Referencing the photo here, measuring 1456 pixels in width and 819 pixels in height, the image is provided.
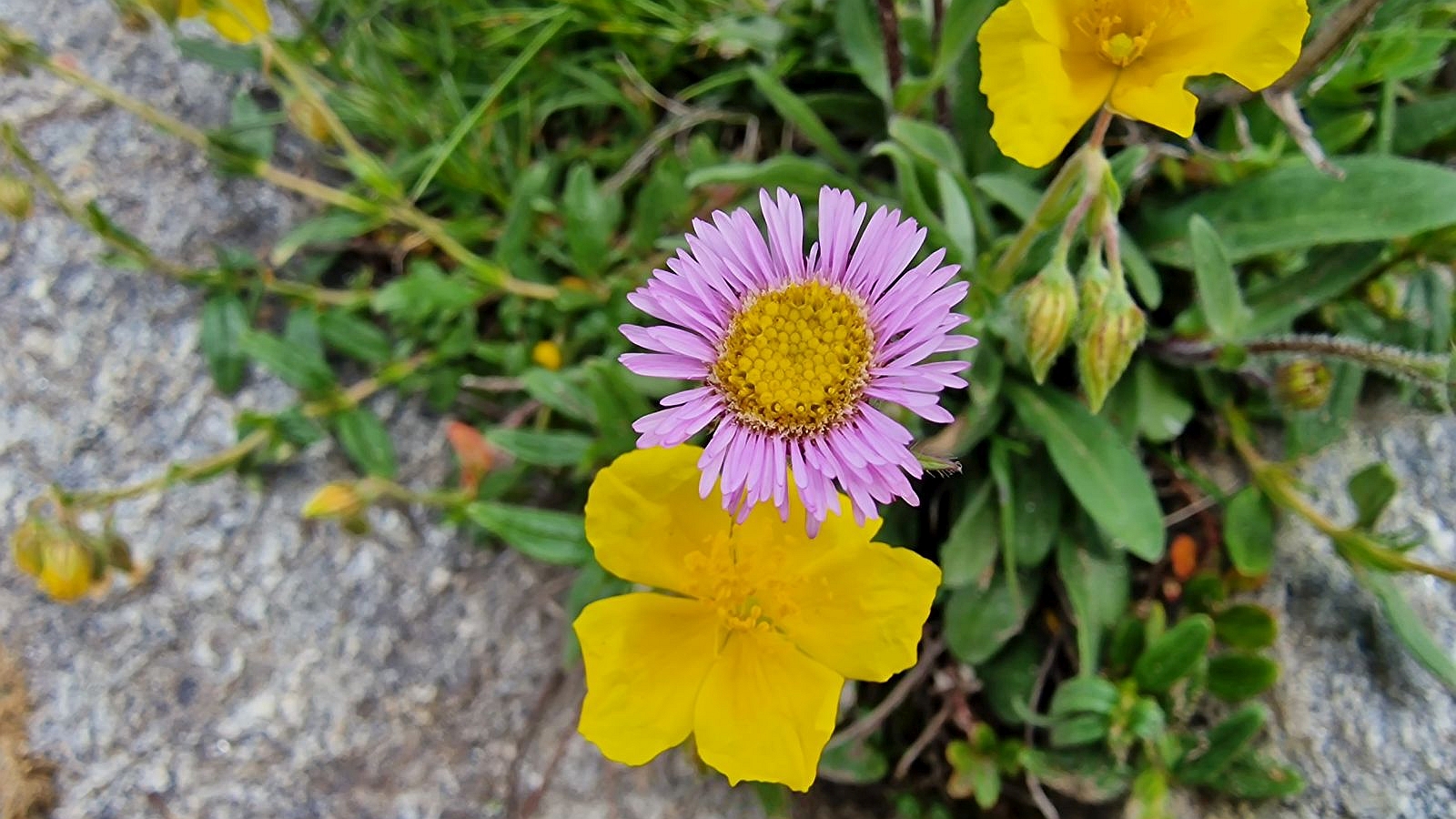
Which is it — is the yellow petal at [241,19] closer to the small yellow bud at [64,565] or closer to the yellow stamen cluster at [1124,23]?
the small yellow bud at [64,565]

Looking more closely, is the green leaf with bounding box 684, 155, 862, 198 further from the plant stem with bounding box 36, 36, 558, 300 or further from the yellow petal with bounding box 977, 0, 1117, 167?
the yellow petal with bounding box 977, 0, 1117, 167

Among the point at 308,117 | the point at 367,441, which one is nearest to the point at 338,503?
the point at 367,441

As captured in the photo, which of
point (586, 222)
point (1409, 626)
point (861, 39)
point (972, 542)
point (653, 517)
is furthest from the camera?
point (586, 222)

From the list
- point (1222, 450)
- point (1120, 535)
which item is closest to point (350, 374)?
point (1120, 535)

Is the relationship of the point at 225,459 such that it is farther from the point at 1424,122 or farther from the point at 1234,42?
the point at 1424,122

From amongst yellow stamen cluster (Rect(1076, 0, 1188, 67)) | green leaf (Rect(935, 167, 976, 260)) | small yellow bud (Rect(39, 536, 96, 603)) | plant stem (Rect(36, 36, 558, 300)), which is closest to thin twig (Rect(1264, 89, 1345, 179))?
yellow stamen cluster (Rect(1076, 0, 1188, 67))

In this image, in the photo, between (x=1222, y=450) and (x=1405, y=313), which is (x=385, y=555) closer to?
(x=1222, y=450)

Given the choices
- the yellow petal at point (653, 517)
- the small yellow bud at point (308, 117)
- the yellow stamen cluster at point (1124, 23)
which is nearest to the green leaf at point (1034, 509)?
the yellow petal at point (653, 517)
